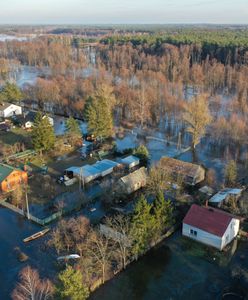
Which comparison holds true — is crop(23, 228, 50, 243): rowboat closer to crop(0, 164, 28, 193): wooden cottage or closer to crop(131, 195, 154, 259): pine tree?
crop(131, 195, 154, 259): pine tree

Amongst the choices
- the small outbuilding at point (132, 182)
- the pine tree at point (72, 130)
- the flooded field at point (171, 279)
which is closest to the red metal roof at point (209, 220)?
the flooded field at point (171, 279)

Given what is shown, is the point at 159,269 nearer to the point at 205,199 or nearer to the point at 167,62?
the point at 205,199

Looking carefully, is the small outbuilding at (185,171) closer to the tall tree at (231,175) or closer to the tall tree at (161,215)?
the tall tree at (231,175)

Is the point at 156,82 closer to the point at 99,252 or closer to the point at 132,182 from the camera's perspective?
the point at 132,182

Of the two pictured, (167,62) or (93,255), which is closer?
(93,255)

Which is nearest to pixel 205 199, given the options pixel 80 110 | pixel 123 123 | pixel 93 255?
pixel 93 255

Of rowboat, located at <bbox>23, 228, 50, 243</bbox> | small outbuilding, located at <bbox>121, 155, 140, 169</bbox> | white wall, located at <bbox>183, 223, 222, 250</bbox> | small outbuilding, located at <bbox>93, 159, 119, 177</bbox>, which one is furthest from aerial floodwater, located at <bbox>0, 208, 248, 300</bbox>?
small outbuilding, located at <bbox>121, 155, 140, 169</bbox>
